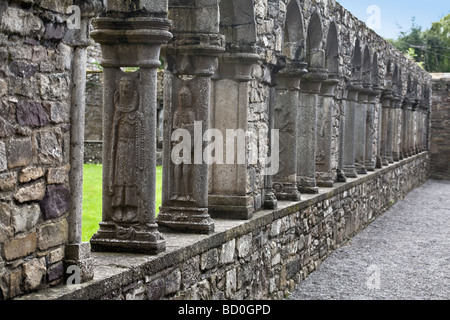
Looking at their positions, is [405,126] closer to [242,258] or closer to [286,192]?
[286,192]

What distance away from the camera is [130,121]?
4.51 metres

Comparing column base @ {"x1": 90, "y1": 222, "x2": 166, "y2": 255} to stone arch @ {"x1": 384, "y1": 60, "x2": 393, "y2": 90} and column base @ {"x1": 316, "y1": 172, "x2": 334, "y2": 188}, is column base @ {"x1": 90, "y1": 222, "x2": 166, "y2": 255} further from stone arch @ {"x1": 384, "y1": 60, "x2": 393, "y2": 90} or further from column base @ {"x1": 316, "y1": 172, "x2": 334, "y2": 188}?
stone arch @ {"x1": 384, "y1": 60, "x2": 393, "y2": 90}

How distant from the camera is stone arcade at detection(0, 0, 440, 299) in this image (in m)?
3.26

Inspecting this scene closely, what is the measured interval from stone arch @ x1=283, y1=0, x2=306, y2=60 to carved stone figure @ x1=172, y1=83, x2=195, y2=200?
3075 millimetres

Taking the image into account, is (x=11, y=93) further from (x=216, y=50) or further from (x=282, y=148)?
(x=282, y=148)

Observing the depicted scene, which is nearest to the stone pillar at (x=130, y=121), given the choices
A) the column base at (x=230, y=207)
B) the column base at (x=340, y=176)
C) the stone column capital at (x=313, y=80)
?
the column base at (x=230, y=207)

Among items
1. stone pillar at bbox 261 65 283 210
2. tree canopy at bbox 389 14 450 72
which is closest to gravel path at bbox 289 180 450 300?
stone pillar at bbox 261 65 283 210

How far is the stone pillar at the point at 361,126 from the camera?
43.4ft

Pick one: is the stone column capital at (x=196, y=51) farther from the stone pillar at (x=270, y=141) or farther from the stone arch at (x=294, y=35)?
the stone arch at (x=294, y=35)

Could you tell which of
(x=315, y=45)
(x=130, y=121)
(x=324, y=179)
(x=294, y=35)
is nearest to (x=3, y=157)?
(x=130, y=121)

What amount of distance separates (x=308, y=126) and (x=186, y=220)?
423 cm

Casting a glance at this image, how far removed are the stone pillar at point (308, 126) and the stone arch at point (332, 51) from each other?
118 centimetres

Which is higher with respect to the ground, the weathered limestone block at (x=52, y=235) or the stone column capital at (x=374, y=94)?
the stone column capital at (x=374, y=94)
